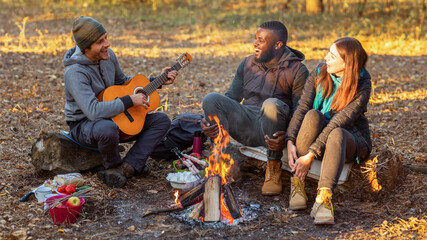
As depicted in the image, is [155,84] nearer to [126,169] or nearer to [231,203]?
[126,169]

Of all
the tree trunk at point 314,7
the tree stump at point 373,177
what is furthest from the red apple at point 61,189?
the tree trunk at point 314,7

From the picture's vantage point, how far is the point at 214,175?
4.07 metres

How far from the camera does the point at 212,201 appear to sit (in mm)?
3896

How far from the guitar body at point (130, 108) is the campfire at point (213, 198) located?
86cm

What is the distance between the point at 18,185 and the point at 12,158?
28.7 inches

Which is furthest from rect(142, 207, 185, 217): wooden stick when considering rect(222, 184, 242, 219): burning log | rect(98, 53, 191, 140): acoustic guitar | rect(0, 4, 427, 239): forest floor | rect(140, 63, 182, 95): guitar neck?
rect(140, 63, 182, 95): guitar neck

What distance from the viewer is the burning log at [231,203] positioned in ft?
12.8

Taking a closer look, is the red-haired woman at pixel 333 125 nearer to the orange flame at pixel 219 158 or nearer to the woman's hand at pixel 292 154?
the woman's hand at pixel 292 154

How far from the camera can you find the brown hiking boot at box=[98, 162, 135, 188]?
4479 mm

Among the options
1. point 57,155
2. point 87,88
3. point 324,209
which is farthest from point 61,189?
point 324,209

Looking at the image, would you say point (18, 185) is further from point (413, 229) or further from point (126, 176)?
point (413, 229)

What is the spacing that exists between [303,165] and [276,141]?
379 millimetres

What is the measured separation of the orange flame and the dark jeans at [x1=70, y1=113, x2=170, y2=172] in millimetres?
637

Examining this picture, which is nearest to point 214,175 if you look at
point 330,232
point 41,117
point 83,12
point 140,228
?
point 140,228
